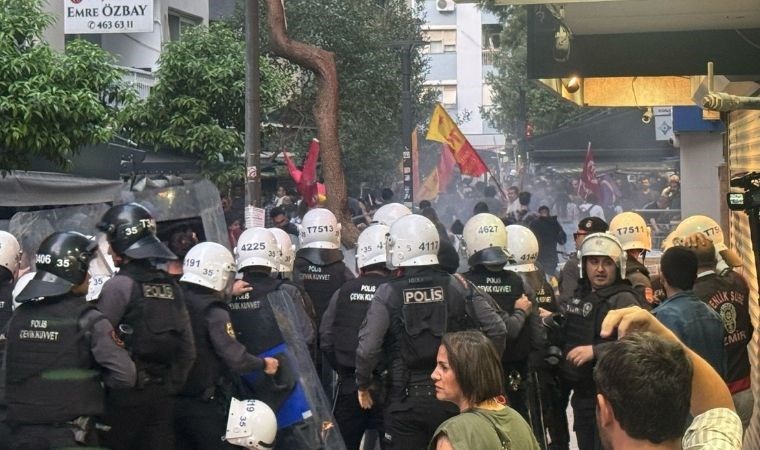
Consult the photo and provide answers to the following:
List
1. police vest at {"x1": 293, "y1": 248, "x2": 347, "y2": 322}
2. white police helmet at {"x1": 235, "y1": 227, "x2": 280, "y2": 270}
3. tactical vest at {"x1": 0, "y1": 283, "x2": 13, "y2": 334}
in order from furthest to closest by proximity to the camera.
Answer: police vest at {"x1": 293, "y1": 248, "x2": 347, "y2": 322} < white police helmet at {"x1": 235, "y1": 227, "x2": 280, "y2": 270} < tactical vest at {"x1": 0, "y1": 283, "x2": 13, "y2": 334}

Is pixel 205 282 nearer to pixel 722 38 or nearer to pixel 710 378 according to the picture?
pixel 710 378

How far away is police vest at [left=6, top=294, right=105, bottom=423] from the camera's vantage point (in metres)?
6.21

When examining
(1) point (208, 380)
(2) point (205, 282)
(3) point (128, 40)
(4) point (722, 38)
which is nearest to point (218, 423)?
(1) point (208, 380)

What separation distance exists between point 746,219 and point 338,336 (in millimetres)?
4279

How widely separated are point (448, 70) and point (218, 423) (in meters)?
81.9

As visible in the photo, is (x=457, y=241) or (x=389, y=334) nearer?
(x=389, y=334)

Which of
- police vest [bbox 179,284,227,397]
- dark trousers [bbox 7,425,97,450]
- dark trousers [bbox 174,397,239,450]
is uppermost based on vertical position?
police vest [bbox 179,284,227,397]

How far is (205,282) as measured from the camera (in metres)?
7.36

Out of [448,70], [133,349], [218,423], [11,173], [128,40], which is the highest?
[448,70]

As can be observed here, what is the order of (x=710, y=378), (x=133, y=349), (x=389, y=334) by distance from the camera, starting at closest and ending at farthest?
(x=710, y=378)
(x=133, y=349)
(x=389, y=334)

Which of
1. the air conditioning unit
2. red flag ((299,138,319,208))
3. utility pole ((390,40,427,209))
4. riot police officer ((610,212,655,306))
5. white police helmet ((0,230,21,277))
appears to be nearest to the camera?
white police helmet ((0,230,21,277))

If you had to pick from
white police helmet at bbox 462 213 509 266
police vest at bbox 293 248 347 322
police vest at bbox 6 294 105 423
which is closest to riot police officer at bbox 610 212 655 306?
white police helmet at bbox 462 213 509 266

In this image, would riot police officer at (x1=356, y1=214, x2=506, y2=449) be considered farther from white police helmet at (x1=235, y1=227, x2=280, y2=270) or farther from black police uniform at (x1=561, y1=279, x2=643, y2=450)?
white police helmet at (x1=235, y1=227, x2=280, y2=270)

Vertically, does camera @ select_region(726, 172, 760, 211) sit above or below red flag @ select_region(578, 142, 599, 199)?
below
